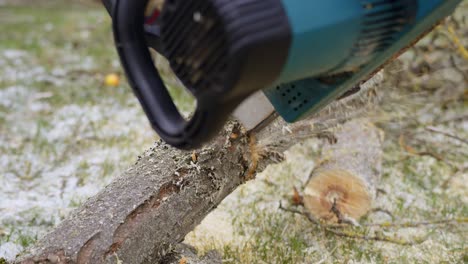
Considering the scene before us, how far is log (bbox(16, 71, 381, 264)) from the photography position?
48.6 inches

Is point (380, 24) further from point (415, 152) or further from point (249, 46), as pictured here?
point (415, 152)

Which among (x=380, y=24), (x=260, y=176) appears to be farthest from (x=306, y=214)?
(x=380, y=24)

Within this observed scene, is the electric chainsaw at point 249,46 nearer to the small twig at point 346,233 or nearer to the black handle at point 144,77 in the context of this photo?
the black handle at point 144,77

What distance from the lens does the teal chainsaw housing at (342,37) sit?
2.74ft

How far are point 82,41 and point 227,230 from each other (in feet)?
8.68

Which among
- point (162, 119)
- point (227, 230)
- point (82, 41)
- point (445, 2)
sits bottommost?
point (82, 41)

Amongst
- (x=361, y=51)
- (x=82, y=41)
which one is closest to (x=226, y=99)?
(x=361, y=51)

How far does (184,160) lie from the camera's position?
4.64ft

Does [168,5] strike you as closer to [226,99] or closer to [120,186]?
[226,99]

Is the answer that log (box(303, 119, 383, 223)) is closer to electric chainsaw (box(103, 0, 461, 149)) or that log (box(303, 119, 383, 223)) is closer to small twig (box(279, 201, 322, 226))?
small twig (box(279, 201, 322, 226))

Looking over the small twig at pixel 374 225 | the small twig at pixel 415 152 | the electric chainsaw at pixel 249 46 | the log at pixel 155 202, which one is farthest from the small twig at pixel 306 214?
the electric chainsaw at pixel 249 46

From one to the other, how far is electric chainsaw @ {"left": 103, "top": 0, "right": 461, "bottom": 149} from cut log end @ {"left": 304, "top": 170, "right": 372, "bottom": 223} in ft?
2.98

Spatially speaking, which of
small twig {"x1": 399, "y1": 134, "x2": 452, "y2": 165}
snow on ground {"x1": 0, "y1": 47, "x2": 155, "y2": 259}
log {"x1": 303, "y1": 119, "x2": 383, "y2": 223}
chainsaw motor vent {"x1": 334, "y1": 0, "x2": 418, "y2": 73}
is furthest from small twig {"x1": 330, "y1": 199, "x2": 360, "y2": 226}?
chainsaw motor vent {"x1": 334, "y1": 0, "x2": 418, "y2": 73}

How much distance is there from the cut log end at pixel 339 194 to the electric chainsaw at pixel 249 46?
2.98 feet
